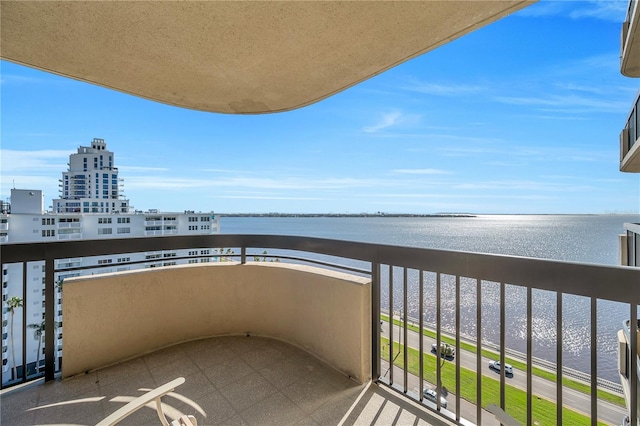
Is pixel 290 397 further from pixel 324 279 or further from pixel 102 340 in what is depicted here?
pixel 102 340

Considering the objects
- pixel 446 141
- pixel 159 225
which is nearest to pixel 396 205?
pixel 446 141

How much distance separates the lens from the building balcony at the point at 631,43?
5159 millimetres

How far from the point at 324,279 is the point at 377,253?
561mm

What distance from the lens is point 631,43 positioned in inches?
222

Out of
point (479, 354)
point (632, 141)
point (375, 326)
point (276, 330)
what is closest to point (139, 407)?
point (375, 326)

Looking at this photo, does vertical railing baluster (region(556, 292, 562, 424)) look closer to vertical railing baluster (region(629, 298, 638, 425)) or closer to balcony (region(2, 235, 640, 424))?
balcony (region(2, 235, 640, 424))

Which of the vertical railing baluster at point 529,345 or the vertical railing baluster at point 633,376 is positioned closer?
the vertical railing baluster at point 633,376

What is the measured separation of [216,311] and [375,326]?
1718 millimetres

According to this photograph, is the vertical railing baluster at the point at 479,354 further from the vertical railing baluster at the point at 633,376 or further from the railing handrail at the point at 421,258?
the vertical railing baluster at the point at 633,376

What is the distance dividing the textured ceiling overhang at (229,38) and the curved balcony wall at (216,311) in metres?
1.60

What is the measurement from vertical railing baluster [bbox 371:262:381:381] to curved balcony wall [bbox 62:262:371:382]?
0.04m

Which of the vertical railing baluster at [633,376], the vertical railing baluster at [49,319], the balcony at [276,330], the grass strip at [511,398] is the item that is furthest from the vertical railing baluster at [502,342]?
the grass strip at [511,398]

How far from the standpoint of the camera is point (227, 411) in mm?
1846

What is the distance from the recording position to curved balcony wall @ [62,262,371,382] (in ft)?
7.19
